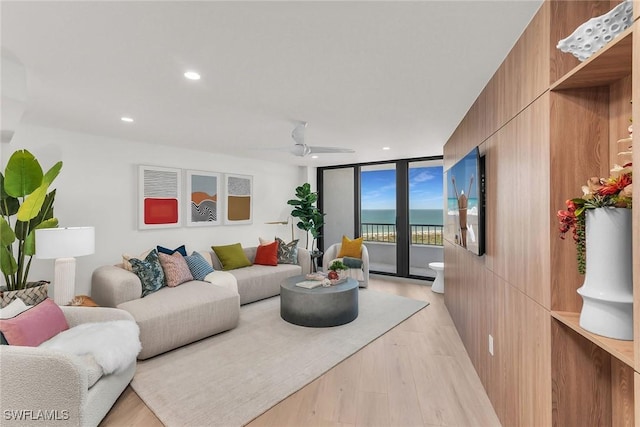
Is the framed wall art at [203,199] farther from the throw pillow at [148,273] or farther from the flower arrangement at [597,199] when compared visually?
the flower arrangement at [597,199]

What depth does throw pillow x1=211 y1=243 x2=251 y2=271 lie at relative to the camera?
473 cm

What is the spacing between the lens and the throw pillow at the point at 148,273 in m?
3.41

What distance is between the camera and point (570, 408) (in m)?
1.32

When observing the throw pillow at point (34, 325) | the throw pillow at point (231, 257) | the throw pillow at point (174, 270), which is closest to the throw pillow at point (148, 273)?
the throw pillow at point (174, 270)

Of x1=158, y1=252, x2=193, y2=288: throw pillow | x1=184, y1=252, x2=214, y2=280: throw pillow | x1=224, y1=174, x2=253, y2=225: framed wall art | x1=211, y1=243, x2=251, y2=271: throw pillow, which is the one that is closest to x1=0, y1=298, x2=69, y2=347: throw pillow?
x1=158, y1=252, x2=193, y2=288: throw pillow

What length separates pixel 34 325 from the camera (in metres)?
2.05

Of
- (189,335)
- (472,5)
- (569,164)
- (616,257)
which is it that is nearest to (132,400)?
(189,335)

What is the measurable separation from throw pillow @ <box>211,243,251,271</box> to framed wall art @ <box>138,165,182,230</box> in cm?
77

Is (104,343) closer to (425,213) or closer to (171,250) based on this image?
(171,250)

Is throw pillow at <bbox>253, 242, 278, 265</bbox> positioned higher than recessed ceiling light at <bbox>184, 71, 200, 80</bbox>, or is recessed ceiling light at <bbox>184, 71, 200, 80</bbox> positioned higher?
recessed ceiling light at <bbox>184, 71, 200, 80</bbox>

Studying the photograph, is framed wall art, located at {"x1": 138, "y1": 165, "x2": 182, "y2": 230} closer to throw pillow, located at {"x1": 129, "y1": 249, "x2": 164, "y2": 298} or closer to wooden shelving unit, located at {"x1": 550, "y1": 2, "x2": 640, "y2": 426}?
throw pillow, located at {"x1": 129, "y1": 249, "x2": 164, "y2": 298}

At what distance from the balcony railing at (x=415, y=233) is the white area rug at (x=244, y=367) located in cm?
327

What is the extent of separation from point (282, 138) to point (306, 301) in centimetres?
219

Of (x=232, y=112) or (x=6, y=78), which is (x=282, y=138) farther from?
(x=6, y=78)
